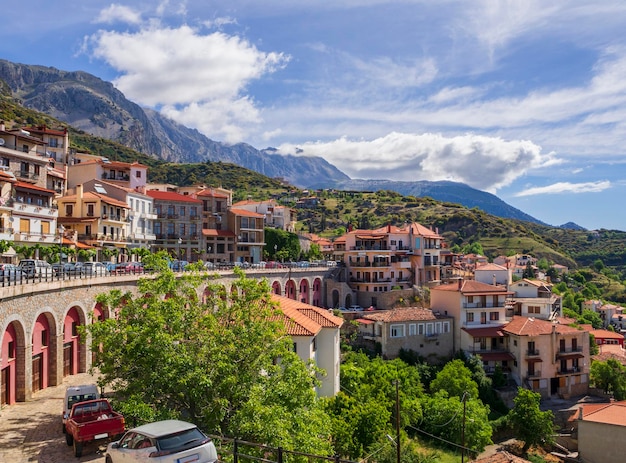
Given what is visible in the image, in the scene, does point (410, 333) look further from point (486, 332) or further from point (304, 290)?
point (304, 290)

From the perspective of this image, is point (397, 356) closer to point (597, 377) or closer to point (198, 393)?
point (597, 377)

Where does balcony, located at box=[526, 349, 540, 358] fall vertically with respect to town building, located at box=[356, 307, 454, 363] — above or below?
below

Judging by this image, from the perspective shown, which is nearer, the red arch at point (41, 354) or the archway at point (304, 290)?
the red arch at point (41, 354)

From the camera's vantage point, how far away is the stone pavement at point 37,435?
53.3 ft

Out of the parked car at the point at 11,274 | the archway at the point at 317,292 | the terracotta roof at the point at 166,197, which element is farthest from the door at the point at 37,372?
the archway at the point at 317,292

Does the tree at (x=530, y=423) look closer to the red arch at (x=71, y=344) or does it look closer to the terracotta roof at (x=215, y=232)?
the red arch at (x=71, y=344)

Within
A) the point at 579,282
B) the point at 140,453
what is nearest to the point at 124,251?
the point at 140,453

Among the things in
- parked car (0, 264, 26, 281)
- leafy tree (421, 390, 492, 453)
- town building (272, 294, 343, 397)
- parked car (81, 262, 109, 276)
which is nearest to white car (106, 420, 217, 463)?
parked car (0, 264, 26, 281)

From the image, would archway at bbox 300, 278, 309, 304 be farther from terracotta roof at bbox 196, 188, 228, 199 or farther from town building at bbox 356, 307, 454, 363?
terracotta roof at bbox 196, 188, 228, 199

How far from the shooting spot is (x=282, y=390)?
1909 cm

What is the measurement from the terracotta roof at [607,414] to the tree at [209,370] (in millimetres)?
31017

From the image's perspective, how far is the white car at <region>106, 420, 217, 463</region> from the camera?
36.6ft

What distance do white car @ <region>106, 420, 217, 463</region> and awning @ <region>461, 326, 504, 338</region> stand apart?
5027cm

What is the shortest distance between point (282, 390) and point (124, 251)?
41.4m
